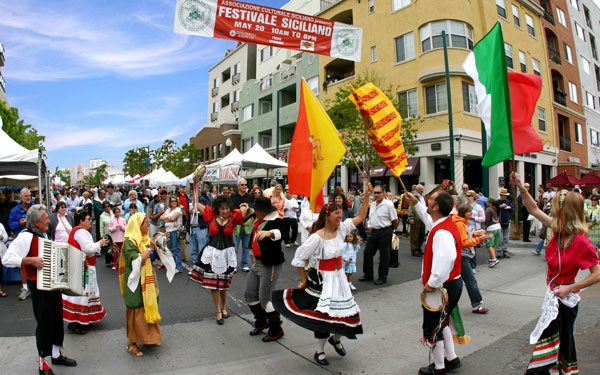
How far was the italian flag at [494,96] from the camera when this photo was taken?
4.43 metres

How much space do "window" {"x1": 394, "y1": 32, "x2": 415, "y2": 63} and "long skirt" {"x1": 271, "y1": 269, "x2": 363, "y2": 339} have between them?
20.7 metres

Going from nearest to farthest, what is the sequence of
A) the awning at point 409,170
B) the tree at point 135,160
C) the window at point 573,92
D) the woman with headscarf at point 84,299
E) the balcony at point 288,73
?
the woman with headscarf at point 84,299 < the awning at point 409,170 < the window at point 573,92 < the balcony at point 288,73 < the tree at point 135,160

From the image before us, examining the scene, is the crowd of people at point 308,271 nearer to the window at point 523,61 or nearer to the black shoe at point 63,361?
the black shoe at point 63,361

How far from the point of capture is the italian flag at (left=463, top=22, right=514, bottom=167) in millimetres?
4426

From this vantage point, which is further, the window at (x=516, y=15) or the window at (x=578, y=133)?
the window at (x=578, y=133)

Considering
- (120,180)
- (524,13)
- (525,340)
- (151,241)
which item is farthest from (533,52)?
(120,180)

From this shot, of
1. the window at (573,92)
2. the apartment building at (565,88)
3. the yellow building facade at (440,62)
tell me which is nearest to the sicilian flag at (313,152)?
the yellow building facade at (440,62)

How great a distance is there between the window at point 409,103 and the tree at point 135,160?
37.7m

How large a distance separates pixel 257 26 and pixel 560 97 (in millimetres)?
29044

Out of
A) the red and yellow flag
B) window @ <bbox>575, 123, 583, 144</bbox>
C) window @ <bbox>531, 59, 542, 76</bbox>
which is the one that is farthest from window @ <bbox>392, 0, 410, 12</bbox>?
the red and yellow flag

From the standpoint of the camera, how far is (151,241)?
14.9 feet

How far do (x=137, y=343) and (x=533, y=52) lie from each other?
3002cm

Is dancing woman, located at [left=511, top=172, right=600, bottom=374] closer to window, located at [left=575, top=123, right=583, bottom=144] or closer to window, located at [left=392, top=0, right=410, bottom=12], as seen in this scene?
window, located at [left=392, top=0, right=410, bottom=12]

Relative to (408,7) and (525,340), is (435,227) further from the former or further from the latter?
(408,7)
